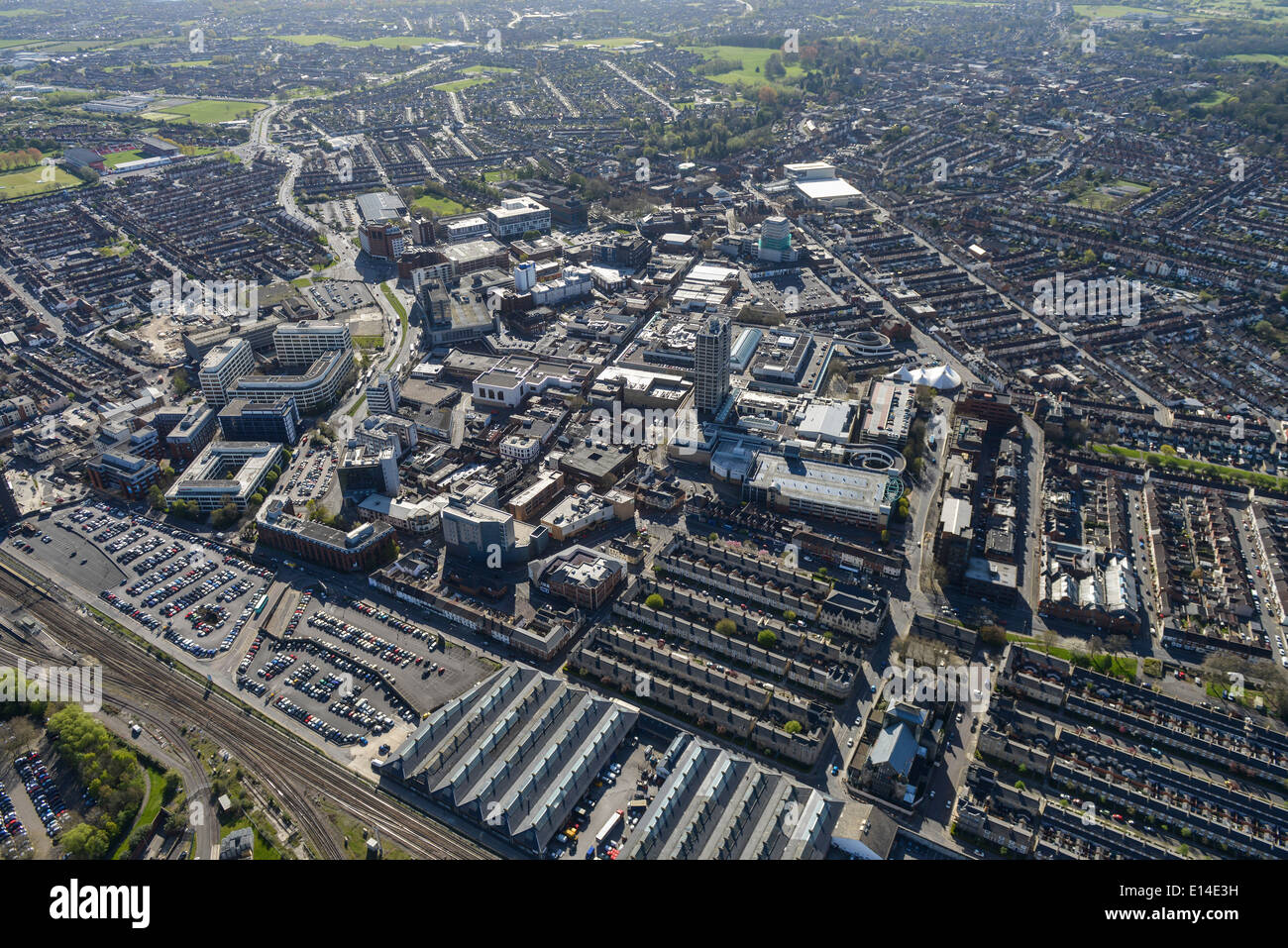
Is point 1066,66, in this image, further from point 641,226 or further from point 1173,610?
point 1173,610

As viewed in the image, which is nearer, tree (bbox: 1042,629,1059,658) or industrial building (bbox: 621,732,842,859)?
industrial building (bbox: 621,732,842,859)

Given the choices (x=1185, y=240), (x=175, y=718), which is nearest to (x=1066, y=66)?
(x=1185, y=240)

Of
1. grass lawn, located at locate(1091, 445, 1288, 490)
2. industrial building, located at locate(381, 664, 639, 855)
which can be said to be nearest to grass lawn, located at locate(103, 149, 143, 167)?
industrial building, located at locate(381, 664, 639, 855)

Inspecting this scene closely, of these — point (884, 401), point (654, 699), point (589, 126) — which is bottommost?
point (654, 699)

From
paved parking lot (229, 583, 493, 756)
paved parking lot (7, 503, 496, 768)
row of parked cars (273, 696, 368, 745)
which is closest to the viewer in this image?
row of parked cars (273, 696, 368, 745)

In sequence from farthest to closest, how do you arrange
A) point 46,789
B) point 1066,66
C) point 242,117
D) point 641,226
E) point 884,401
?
point 1066,66 → point 242,117 → point 641,226 → point 884,401 → point 46,789

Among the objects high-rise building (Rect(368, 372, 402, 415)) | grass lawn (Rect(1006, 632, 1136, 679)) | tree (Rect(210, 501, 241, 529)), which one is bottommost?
grass lawn (Rect(1006, 632, 1136, 679))

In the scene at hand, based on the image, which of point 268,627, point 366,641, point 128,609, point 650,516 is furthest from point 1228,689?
point 128,609

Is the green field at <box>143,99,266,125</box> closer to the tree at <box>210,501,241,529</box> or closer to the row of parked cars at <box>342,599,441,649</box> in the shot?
the tree at <box>210,501,241,529</box>
